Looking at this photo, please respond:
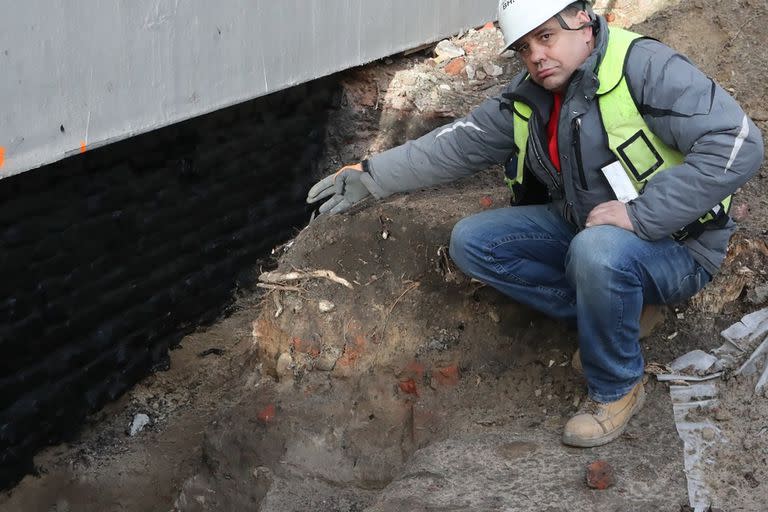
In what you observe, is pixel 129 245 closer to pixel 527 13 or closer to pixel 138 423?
pixel 138 423

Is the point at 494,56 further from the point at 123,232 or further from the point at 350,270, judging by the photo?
the point at 123,232

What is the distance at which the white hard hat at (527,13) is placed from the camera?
2508mm

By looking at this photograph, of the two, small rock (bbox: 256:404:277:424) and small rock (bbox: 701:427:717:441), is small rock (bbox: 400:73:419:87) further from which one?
small rock (bbox: 701:427:717:441)

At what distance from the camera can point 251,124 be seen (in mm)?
4352

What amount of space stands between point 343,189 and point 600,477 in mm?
1485

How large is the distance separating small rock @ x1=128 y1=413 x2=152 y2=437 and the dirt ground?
26mm

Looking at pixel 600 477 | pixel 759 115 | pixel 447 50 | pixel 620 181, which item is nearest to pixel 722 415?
pixel 600 477

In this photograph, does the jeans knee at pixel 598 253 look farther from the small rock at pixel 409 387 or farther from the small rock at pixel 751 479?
the small rock at pixel 409 387

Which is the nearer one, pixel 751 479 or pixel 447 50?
pixel 751 479

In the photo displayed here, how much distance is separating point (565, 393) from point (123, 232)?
7.10ft

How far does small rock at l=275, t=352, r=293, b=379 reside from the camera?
3.62 meters

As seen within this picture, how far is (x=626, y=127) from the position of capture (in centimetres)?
251

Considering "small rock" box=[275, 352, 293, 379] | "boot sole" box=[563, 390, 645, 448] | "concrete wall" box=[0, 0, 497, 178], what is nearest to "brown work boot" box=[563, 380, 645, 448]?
"boot sole" box=[563, 390, 645, 448]

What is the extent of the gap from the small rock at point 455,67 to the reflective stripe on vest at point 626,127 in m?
2.54
